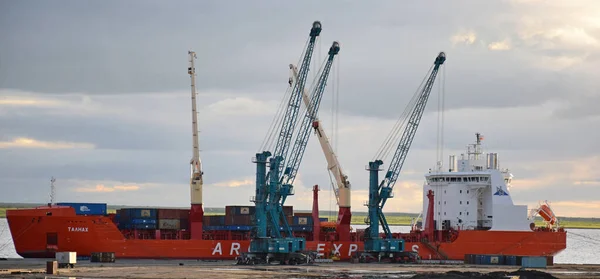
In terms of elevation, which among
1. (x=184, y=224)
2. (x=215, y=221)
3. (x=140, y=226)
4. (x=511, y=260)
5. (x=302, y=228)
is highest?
(x=215, y=221)

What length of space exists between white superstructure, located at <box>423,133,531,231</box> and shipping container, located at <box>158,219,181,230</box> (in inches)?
1014

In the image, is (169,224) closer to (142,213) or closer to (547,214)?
(142,213)

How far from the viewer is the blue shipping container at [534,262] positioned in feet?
275

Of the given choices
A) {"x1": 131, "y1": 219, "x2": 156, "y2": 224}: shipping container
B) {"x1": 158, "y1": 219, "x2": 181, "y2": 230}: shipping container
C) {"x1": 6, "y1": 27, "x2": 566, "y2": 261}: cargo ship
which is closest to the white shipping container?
{"x1": 6, "y1": 27, "x2": 566, "y2": 261}: cargo ship

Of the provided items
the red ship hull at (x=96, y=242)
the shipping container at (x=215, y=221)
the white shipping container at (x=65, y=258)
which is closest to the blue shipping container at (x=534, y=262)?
the red ship hull at (x=96, y=242)

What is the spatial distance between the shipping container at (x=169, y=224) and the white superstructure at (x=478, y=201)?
84.5 ft

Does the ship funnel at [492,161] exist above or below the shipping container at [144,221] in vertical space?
above

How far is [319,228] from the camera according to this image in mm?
91688

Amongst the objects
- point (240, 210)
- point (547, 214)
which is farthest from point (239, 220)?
point (547, 214)

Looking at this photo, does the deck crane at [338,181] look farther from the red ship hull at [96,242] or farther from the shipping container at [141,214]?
the shipping container at [141,214]

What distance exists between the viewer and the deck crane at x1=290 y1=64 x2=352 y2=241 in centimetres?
9344

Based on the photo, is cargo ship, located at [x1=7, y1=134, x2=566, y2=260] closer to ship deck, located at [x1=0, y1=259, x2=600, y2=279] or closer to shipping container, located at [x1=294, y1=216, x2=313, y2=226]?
shipping container, located at [x1=294, y1=216, x2=313, y2=226]

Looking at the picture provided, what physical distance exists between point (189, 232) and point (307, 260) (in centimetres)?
1118

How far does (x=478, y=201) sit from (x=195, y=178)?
27578 mm
